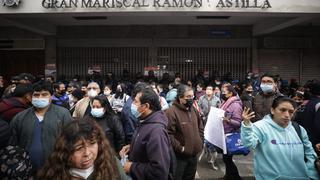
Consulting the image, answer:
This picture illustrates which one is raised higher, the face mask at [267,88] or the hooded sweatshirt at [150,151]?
the face mask at [267,88]

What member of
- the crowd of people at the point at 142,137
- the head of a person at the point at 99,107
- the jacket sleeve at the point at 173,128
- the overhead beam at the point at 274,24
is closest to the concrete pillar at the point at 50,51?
the overhead beam at the point at 274,24

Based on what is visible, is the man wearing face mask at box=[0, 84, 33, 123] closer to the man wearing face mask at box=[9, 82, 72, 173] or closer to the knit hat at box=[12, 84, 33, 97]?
the knit hat at box=[12, 84, 33, 97]

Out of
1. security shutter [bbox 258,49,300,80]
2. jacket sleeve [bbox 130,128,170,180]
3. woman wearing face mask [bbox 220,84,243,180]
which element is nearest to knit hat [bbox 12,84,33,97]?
jacket sleeve [bbox 130,128,170,180]

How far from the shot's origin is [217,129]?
225 inches

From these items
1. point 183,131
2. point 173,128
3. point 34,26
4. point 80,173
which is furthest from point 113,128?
point 34,26

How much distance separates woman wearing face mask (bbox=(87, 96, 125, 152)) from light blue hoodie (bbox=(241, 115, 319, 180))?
1909 mm

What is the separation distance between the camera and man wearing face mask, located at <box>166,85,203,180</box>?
4.32 m

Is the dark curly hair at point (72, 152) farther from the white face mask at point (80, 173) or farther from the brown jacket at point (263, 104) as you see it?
the brown jacket at point (263, 104)

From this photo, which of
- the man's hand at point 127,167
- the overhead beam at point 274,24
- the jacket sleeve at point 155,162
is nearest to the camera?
the jacket sleeve at point 155,162

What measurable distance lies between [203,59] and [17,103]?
11.2 meters

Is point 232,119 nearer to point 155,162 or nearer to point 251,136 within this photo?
point 251,136

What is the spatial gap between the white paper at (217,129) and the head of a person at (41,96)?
108 inches

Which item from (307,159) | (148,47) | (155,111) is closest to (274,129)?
(307,159)

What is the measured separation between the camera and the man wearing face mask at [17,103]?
163 inches
